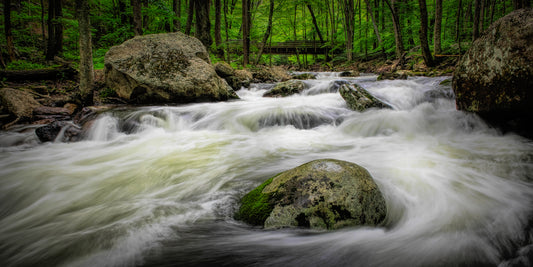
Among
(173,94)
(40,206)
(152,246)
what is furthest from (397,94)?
(40,206)

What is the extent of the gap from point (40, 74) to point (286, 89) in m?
8.59

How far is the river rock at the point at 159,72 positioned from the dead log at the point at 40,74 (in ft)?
10.8

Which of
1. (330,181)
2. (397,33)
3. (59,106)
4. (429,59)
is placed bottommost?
(330,181)

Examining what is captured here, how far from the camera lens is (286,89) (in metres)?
8.77

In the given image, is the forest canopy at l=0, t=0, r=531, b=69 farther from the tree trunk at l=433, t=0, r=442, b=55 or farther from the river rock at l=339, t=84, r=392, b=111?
the river rock at l=339, t=84, r=392, b=111

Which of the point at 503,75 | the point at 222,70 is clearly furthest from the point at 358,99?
the point at 222,70

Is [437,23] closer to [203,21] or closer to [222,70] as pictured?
[222,70]

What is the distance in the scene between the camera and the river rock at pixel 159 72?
6.35m

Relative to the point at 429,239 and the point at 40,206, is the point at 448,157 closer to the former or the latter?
the point at 429,239

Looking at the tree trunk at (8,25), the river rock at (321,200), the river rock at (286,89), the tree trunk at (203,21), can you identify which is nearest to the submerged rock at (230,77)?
the river rock at (286,89)

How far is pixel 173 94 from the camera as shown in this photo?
6.73m

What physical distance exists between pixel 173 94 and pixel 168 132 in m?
1.70

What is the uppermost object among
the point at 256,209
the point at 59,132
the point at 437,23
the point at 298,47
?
the point at 298,47

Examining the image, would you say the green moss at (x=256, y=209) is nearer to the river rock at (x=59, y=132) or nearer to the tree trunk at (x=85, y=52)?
the river rock at (x=59, y=132)
